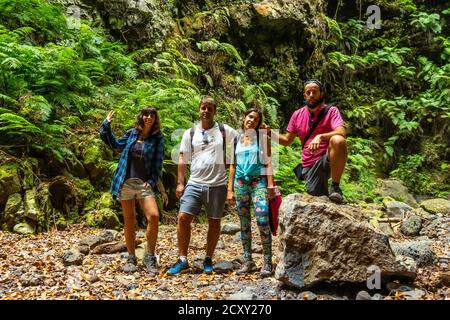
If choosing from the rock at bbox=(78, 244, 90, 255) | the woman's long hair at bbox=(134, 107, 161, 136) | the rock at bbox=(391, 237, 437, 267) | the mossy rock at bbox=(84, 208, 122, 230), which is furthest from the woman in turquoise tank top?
the mossy rock at bbox=(84, 208, 122, 230)

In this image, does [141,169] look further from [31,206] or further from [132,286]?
[31,206]

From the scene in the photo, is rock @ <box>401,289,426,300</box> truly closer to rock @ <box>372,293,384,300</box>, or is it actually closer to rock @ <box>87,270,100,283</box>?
rock @ <box>372,293,384,300</box>

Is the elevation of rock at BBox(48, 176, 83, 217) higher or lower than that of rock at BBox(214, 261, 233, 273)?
higher

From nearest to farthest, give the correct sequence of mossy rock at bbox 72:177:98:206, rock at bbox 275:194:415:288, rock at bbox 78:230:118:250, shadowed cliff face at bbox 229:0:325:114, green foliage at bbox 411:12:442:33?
1. rock at bbox 275:194:415:288
2. rock at bbox 78:230:118:250
3. mossy rock at bbox 72:177:98:206
4. shadowed cliff face at bbox 229:0:325:114
5. green foliage at bbox 411:12:442:33

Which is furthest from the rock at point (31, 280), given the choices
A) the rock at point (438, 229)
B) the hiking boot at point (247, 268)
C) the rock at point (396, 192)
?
the rock at point (396, 192)

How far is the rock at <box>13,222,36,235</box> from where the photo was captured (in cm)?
618

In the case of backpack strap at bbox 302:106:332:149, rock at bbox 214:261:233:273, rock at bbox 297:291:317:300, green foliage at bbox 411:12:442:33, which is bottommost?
rock at bbox 214:261:233:273

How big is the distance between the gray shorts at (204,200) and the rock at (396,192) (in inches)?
319

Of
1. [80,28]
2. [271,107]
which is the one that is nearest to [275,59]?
[271,107]

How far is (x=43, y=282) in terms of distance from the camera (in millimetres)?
4383

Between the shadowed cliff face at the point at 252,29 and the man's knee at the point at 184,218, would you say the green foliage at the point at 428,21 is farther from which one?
the man's knee at the point at 184,218

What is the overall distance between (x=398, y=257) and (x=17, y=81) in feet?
21.3

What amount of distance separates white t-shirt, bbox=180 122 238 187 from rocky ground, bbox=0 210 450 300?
3.74ft

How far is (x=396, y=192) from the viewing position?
11766mm
